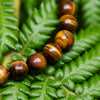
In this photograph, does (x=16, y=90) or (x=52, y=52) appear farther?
(x=52, y=52)

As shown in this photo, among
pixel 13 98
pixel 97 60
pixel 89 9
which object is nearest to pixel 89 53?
pixel 97 60

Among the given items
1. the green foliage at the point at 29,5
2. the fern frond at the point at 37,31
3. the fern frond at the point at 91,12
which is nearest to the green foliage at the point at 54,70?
the fern frond at the point at 37,31

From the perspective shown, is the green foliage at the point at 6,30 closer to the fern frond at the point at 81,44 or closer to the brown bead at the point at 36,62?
the brown bead at the point at 36,62

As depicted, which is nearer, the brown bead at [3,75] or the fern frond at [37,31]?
the brown bead at [3,75]

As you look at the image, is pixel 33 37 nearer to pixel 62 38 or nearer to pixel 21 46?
pixel 21 46

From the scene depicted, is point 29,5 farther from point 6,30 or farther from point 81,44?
point 81,44

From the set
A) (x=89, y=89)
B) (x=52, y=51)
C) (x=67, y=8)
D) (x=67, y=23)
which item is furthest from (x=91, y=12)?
(x=89, y=89)

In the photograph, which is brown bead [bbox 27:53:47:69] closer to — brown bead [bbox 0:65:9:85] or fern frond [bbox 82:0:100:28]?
brown bead [bbox 0:65:9:85]
